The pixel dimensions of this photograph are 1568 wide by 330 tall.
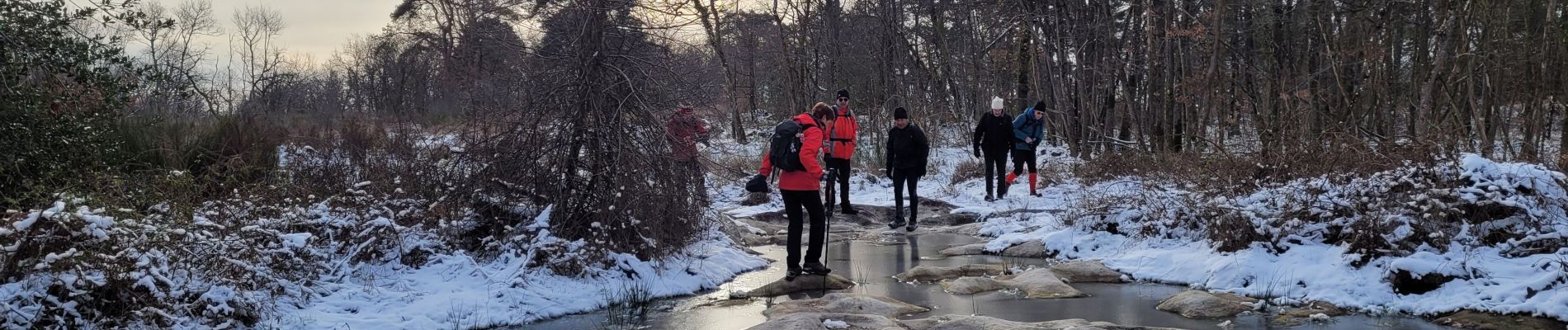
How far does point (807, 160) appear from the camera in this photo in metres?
8.29

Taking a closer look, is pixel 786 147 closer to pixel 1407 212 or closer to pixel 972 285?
pixel 972 285

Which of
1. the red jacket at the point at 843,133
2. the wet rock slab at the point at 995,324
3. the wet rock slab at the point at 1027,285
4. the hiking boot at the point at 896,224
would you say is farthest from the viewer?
the hiking boot at the point at 896,224

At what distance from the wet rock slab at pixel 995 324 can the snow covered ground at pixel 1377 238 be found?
171cm

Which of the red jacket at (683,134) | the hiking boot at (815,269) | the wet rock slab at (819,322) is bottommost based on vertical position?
the wet rock slab at (819,322)

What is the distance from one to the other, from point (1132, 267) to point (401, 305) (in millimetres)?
6073

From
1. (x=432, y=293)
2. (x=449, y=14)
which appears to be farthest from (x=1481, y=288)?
(x=449, y=14)

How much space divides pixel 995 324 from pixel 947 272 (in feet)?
9.10

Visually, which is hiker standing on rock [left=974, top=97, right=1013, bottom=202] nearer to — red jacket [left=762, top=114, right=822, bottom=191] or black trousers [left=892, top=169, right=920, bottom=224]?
black trousers [left=892, top=169, right=920, bottom=224]

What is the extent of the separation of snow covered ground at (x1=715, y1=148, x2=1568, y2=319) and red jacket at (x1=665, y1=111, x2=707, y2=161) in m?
3.83

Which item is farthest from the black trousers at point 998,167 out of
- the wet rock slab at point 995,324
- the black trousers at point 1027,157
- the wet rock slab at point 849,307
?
the wet rock slab at point 995,324

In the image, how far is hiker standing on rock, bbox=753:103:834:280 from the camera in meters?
8.30

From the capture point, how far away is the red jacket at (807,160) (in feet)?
27.2

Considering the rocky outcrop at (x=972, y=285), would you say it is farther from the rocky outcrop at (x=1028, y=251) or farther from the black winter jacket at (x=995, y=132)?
the black winter jacket at (x=995, y=132)

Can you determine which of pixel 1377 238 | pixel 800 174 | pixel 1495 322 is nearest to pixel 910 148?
pixel 800 174
